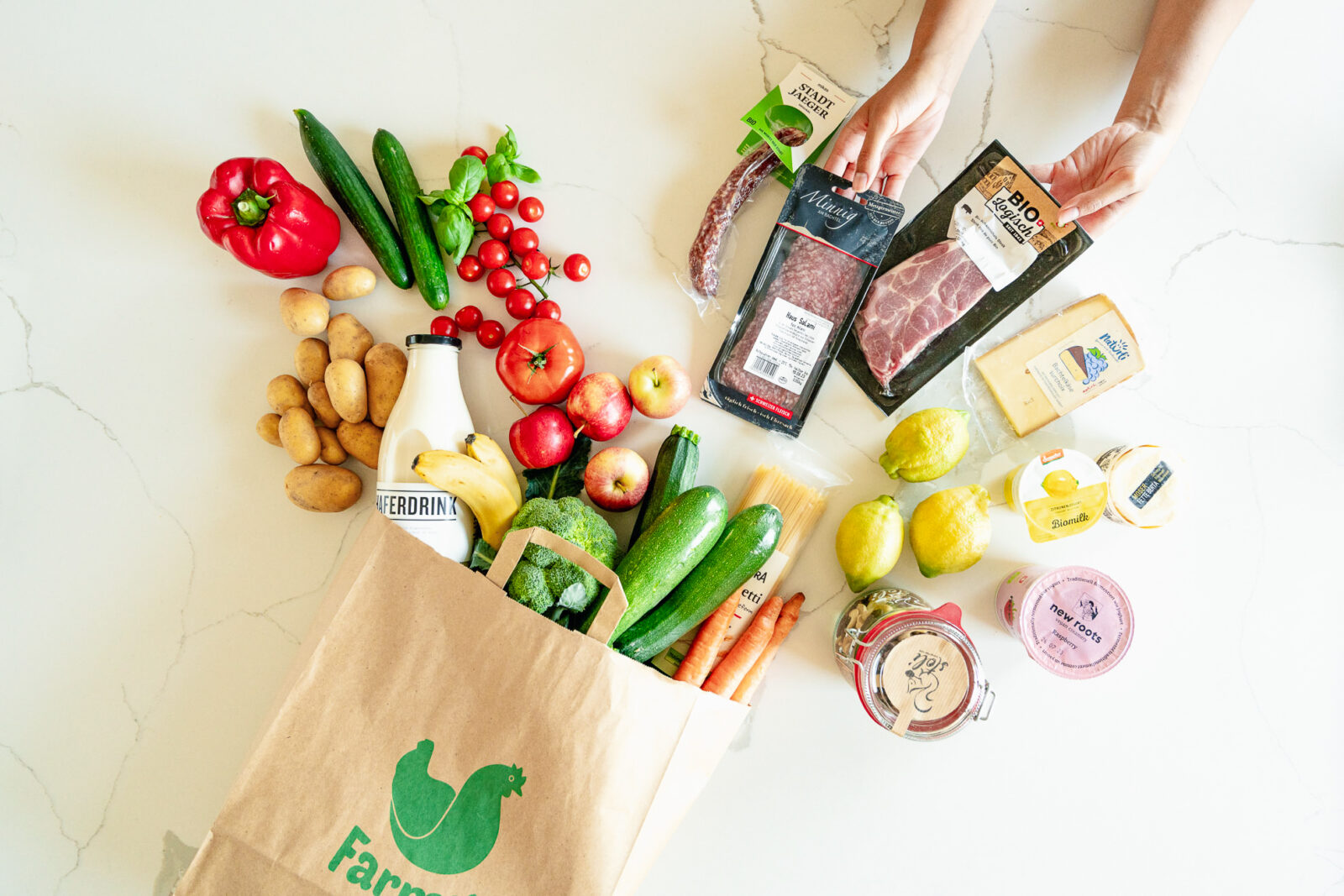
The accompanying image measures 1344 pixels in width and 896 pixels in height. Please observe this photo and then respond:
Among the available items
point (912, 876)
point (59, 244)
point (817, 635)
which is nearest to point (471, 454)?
point (817, 635)

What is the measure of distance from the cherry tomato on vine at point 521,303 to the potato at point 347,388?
0.27 metres

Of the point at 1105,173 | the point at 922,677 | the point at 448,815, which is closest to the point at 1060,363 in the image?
the point at 1105,173

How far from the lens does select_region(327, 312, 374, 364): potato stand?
1130mm

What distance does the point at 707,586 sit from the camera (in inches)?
Answer: 39.9

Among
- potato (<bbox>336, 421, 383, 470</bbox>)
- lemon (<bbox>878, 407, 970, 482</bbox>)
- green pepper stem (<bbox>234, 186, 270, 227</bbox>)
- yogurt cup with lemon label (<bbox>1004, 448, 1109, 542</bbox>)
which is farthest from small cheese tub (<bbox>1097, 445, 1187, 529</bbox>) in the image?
green pepper stem (<bbox>234, 186, 270, 227</bbox>)

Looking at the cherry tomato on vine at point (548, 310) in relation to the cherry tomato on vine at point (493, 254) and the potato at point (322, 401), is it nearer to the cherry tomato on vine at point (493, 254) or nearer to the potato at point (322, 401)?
the cherry tomato on vine at point (493, 254)

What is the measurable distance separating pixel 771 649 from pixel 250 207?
1.11 metres

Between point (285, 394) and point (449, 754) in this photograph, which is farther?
point (285, 394)

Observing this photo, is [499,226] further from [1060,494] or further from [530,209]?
[1060,494]

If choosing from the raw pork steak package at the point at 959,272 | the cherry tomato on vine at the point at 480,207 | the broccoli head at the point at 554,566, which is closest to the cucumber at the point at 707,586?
the broccoli head at the point at 554,566

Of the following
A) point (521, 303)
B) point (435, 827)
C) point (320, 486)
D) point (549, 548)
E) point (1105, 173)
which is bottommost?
point (435, 827)

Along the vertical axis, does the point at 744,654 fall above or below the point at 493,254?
below

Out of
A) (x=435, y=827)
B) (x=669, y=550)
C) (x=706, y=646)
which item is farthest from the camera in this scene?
(x=706, y=646)

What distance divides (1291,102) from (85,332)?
2.21 m
